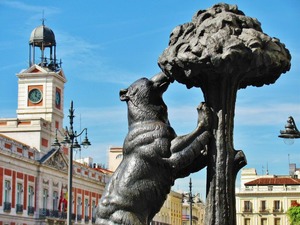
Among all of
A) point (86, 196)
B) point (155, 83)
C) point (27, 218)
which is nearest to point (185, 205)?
point (86, 196)

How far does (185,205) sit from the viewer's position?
321ft

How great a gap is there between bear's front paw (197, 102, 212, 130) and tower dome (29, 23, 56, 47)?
2109 inches

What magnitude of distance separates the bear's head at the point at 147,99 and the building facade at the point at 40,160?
35.4 meters

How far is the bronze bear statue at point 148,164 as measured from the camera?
→ 638cm

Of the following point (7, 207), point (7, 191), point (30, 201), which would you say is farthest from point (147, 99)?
point (30, 201)

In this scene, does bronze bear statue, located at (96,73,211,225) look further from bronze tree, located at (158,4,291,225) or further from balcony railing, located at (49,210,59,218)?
balcony railing, located at (49,210,59,218)

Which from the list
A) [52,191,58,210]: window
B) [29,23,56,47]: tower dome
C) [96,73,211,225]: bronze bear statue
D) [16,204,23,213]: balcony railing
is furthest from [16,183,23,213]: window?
[96,73,211,225]: bronze bear statue

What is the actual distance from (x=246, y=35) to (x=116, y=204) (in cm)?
180

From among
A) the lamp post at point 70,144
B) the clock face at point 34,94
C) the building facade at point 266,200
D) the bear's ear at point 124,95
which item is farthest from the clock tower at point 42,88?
the bear's ear at point 124,95

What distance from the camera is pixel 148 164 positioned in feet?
21.0

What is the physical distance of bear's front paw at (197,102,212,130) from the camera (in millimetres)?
6559

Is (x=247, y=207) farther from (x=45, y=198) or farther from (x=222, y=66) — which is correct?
(x=222, y=66)

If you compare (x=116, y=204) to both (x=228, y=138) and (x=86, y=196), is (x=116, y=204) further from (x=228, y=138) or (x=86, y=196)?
(x=86, y=196)

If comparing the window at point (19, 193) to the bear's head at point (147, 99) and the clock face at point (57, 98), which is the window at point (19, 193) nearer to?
the clock face at point (57, 98)
